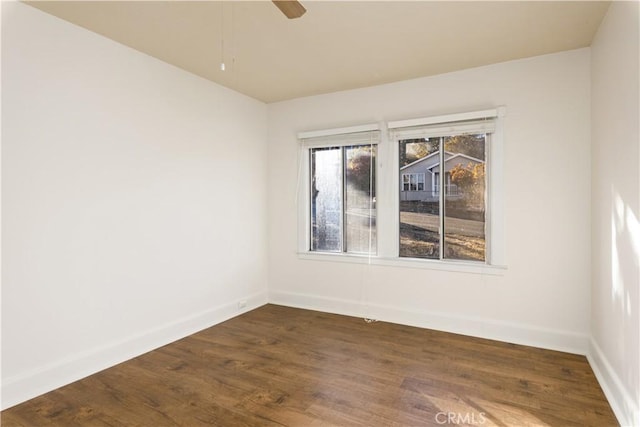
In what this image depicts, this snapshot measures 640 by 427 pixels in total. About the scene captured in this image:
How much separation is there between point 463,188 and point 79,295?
139 inches

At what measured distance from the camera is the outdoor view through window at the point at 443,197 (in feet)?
11.6

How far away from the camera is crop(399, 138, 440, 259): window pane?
375 cm

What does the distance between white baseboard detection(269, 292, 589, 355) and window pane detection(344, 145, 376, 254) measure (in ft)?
2.24

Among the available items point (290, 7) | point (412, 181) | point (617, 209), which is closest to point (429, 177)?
point (412, 181)

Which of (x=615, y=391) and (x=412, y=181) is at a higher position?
(x=412, y=181)

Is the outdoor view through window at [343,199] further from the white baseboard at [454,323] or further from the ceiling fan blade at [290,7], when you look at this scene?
the ceiling fan blade at [290,7]

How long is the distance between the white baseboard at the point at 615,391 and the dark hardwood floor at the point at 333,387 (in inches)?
2.0

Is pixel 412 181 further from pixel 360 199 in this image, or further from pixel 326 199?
pixel 326 199

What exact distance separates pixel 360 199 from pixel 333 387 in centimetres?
222

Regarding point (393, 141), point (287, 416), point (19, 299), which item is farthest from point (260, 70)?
point (287, 416)

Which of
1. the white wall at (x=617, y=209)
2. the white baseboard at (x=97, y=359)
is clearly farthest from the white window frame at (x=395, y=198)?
the white baseboard at (x=97, y=359)

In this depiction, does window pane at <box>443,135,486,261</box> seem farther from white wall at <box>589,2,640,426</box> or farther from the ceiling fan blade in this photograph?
the ceiling fan blade

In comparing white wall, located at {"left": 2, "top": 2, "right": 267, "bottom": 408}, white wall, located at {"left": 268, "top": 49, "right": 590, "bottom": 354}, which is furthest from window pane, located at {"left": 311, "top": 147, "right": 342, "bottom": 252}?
white wall, located at {"left": 2, "top": 2, "right": 267, "bottom": 408}

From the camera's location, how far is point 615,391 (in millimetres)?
2188
